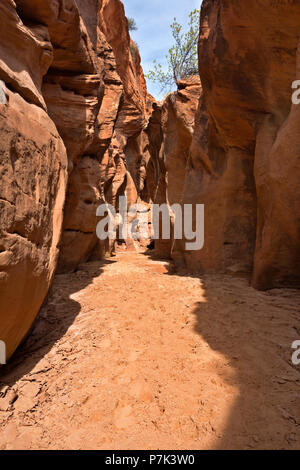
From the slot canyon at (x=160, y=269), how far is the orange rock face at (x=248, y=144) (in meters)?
0.02

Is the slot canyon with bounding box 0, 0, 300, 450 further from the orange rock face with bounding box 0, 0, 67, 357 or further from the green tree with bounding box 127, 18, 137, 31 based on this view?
the green tree with bounding box 127, 18, 137, 31

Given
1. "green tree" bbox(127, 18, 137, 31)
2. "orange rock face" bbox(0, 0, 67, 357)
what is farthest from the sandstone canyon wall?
"green tree" bbox(127, 18, 137, 31)

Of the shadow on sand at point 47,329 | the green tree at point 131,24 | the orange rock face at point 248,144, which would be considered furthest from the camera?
the green tree at point 131,24

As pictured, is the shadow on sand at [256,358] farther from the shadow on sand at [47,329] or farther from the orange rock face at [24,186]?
the orange rock face at [24,186]

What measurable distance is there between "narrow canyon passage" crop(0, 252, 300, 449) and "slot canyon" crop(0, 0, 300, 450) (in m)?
0.01

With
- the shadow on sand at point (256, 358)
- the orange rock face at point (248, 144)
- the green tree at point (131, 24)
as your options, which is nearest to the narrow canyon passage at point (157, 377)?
the shadow on sand at point (256, 358)

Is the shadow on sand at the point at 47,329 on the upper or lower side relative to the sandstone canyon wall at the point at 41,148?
lower

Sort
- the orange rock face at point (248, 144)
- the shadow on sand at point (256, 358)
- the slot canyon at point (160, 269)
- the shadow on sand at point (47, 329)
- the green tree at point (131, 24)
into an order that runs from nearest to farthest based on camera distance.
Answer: the shadow on sand at point (256, 358), the slot canyon at point (160, 269), the shadow on sand at point (47, 329), the orange rock face at point (248, 144), the green tree at point (131, 24)

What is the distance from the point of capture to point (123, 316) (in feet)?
11.0

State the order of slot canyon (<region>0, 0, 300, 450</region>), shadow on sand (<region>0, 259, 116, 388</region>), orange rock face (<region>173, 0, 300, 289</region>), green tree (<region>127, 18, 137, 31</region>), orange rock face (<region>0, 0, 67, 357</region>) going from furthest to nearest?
green tree (<region>127, 18, 137, 31</region>), orange rock face (<region>173, 0, 300, 289</region>), shadow on sand (<region>0, 259, 116, 388</region>), orange rock face (<region>0, 0, 67, 357</region>), slot canyon (<region>0, 0, 300, 450</region>)

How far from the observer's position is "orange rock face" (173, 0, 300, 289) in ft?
12.8

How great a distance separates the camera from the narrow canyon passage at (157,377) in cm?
173
